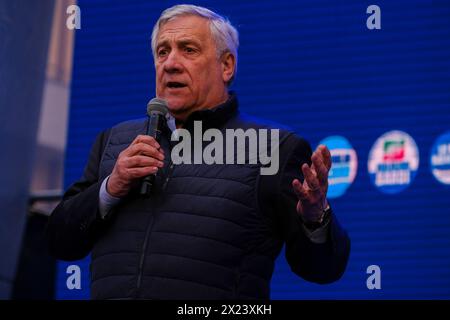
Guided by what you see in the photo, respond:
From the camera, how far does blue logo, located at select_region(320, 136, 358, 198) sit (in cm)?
668

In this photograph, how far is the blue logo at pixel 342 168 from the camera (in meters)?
6.68

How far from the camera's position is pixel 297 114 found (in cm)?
697

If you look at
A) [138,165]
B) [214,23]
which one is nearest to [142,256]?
[138,165]

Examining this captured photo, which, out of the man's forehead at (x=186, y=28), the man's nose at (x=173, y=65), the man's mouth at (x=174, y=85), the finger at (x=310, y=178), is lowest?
the finger at (x=310, y=178)

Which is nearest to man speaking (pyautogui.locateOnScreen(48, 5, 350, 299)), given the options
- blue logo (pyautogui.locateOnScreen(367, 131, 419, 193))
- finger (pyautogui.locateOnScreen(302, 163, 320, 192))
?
finger (pyautogui.locateOnScreen(302, 163, 320, 192))

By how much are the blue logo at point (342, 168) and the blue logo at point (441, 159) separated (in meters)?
0.55

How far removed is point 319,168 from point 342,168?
138 inches

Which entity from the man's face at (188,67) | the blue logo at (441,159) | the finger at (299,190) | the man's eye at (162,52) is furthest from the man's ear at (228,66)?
the blue logo at (441,159)

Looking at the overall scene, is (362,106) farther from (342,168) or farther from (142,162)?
(142,162)

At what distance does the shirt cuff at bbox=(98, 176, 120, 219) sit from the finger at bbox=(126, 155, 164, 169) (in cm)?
23

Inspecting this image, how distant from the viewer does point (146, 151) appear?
10.8 feet

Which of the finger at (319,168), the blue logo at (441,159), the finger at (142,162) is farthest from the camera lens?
the blue logo at (441,159)

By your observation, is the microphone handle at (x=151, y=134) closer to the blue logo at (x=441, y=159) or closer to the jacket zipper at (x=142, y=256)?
the jacket zipper at (x=142, y=256)
